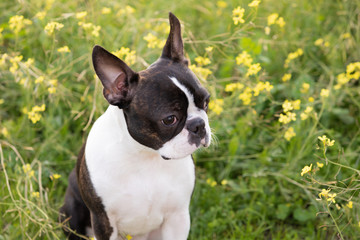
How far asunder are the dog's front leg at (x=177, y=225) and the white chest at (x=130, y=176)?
8 centimetres

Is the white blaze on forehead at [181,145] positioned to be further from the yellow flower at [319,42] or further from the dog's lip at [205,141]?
the yellow flower at [319,42]

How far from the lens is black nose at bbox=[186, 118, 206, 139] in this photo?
2.32 metres

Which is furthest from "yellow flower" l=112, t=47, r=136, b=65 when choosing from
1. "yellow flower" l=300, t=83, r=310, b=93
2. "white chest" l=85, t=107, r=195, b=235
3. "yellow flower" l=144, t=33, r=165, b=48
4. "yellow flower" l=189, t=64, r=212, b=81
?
"yellow flower" l=300, t=83, r=310, b=93

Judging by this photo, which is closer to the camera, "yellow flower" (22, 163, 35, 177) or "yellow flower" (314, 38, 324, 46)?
"yellow flower" (22, 163, 35, 177)

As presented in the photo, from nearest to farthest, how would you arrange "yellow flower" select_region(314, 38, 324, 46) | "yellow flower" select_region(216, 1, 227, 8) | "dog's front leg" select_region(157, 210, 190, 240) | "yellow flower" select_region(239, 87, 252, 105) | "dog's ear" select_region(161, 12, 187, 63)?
1. "dog's ear" select_region(161, 12, 187, 63)
2. "dog's front leg" select_region(157, 210, 190, 240)
3. "yellow flower" select_region(239, 87, 252, 105)
4. "yellow flower" select_region(314, 38, 324, 46)
5. "yellow flower" select_region(216, 1, 227, 8)

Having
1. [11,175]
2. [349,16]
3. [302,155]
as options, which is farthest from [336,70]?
[11,175]

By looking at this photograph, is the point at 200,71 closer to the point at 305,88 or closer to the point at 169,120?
the point at 305,88

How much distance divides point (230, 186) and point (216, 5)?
2.39 metres

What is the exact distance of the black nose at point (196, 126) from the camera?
91.3 inches

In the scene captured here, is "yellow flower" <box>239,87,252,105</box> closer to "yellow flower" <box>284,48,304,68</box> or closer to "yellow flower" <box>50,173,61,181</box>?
"yellow flower" <box>284,48,304,68</box>

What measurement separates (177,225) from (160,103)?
2.65 feet

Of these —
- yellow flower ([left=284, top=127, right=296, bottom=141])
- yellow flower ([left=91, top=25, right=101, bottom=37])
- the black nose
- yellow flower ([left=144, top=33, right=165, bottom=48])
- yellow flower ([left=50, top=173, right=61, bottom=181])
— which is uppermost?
the black nose

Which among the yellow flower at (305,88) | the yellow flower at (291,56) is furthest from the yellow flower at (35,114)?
the yellow flower at (291,56)

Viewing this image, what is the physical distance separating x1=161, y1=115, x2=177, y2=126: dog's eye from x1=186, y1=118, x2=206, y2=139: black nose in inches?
3.0
